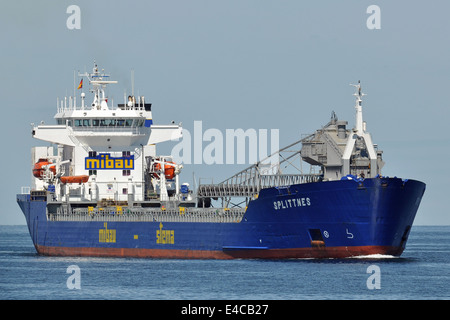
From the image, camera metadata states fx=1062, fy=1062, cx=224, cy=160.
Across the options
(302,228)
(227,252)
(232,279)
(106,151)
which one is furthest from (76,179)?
(232,279)

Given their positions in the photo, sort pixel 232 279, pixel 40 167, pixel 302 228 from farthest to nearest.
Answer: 1. pixel 40 167
2. pixel 302 228
3. pixel 232 279

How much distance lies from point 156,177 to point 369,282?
2539 centimetres

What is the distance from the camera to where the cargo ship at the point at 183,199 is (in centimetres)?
5369

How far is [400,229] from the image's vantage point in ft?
179

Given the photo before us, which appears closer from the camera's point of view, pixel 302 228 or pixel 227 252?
pixel 302 228

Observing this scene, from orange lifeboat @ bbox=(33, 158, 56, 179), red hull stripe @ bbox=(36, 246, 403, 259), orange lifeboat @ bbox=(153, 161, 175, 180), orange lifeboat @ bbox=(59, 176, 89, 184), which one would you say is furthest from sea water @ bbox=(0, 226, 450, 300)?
orange lifeboat @ bbox=(33, 158, 56, 179)

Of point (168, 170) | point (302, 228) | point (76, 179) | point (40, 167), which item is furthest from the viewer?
point (40, 167)

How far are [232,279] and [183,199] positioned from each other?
65.7 feet

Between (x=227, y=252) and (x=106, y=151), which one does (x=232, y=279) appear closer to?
(x=227, y=252)

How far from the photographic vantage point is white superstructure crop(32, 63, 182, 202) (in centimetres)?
6700

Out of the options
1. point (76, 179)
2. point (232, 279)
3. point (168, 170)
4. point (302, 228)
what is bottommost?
point (232, 279)

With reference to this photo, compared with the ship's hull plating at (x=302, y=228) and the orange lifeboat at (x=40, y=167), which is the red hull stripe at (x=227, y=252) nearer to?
the ship's hull plating at (x=302, y=228)

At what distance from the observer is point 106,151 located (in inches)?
2672

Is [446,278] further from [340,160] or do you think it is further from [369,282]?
[340,160]
